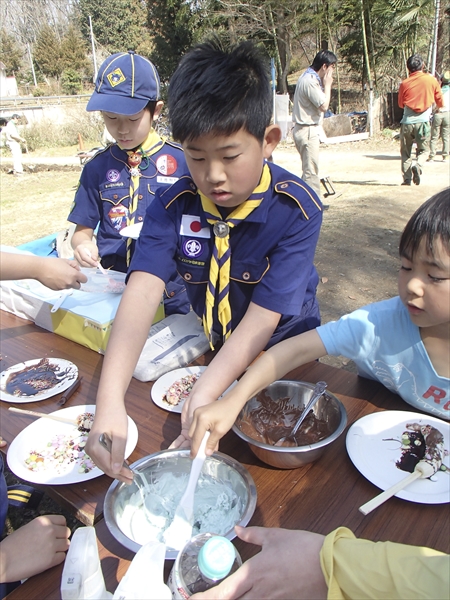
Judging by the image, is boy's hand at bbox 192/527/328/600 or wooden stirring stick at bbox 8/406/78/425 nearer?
boy's hand at bbox 192/527/328/600

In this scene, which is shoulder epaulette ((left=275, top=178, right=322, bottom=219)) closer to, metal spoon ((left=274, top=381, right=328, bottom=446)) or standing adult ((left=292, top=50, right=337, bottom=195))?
metal spoon ((left=274, top=381, right=328, bottom=446))

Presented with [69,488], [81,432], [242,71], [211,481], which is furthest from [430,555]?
[242,71]

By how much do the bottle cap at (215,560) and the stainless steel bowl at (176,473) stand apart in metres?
0.22

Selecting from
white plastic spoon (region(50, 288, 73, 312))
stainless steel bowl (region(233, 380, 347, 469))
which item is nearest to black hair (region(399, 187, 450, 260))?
stainless steel bowl (region(233, 380, 347, 469))

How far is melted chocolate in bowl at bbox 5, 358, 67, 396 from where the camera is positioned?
1594 millimetres

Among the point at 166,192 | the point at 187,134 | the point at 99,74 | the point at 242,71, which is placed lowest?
the point at 166,192

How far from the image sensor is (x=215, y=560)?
2.36 ft

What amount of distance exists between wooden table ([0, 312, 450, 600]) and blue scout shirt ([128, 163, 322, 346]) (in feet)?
1.13

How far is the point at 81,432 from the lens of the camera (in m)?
1.39

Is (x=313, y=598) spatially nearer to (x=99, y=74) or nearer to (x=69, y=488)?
(x=69, y=488)

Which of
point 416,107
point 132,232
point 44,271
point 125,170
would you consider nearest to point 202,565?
point 44,271

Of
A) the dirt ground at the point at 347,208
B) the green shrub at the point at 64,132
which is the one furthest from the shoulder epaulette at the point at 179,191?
the green shrub at the point at 64,132

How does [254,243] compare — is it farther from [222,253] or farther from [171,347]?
[171,347]

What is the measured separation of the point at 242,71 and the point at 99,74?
4.06ft
